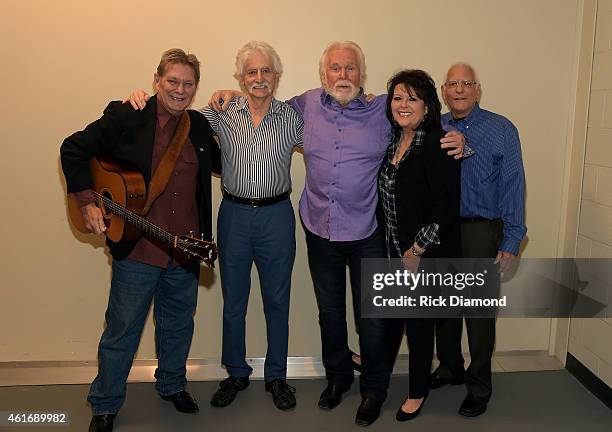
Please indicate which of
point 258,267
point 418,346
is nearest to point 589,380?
point 418,346

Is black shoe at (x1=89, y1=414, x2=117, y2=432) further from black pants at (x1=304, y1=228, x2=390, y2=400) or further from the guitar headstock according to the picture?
black pants at (x1=304, y1=228, x2=390, y2=400)

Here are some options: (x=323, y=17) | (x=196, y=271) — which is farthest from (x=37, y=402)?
(x=323, y=17)

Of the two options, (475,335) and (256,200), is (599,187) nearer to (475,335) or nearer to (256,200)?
(475,335)

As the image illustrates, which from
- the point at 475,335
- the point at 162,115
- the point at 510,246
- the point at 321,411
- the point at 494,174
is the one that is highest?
the point at 162,115

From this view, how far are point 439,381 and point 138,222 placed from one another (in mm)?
1774

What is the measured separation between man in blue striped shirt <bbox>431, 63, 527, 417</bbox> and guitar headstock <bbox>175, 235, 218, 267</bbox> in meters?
1.18

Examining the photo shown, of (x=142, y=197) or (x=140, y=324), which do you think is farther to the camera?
(x=140, y=324)

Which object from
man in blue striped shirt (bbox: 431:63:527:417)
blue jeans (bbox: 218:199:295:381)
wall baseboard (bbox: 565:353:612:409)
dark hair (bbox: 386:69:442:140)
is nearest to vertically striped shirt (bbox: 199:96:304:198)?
blue jeans (bbox: 218:199:295:381)

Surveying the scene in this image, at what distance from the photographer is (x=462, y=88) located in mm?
2734

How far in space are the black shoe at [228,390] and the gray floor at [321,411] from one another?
33 millimetres

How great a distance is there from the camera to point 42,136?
3.16 m

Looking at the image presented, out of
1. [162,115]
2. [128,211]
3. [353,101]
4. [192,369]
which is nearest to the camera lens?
[128,211]

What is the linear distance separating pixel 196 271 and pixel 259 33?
1.28m

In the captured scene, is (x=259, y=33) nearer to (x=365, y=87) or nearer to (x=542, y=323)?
(x=365, y=87)
